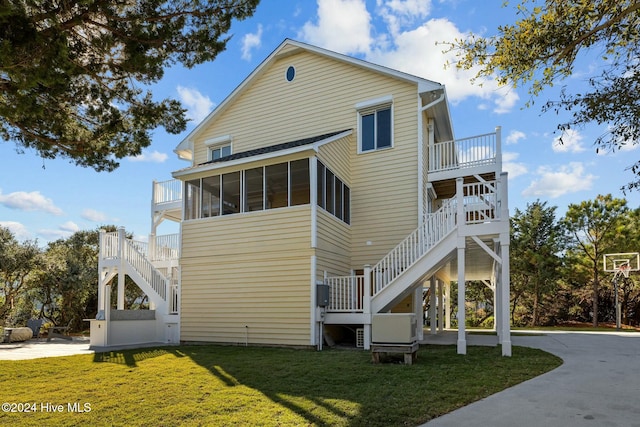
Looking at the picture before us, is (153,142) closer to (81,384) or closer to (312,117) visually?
(81,384)

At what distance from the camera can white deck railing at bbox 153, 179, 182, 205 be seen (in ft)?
54.0

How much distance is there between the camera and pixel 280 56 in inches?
594

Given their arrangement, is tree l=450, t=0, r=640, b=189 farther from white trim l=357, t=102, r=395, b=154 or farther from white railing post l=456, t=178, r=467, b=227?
white trim l=357, t=102, r=395, b=154

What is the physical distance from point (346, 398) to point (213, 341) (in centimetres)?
757

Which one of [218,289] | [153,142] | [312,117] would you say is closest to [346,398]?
[153,142]

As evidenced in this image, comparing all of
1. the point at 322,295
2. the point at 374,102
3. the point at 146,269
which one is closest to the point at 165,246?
the point at 146,269

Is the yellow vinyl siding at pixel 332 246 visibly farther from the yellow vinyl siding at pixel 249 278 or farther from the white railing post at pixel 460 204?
the white railing post at pixel 460 204

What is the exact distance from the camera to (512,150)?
1243 cm

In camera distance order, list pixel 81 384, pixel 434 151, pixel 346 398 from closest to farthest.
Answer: pixel 346 398 < pixel 81 384 < pixel 434 151

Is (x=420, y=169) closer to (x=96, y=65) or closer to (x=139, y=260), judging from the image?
(x=96, y=65)

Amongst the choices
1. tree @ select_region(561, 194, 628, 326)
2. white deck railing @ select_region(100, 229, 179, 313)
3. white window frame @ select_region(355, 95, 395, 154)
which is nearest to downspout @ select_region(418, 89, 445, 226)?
white window frame @ select_region(355, 95, 395, 154)

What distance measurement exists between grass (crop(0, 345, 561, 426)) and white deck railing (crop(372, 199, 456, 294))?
2.06 meters

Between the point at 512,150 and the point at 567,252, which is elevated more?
the point at 512,150

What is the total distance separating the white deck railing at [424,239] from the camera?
1009 centimetres
